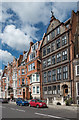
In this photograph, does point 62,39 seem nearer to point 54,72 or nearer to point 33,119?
point 54,72

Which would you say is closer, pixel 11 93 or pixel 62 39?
pixel 62 39

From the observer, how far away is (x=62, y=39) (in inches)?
1259

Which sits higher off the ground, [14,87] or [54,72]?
[54,72]

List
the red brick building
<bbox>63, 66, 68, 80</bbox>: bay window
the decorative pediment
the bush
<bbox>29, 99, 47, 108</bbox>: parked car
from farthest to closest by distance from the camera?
the decorative pediment, <bbox>63, 66, 68, 80</bbox>: bay window, the red brick building, the bush, <bbox>29, 99, 47, 108</bbox>: parked car

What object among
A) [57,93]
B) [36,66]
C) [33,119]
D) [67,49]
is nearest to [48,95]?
[57,93]

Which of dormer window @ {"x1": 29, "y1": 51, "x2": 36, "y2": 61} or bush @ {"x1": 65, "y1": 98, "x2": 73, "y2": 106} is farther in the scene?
dormer window @ {"x1": 29, "y1": 51, "x2": 36, "y2": 61}

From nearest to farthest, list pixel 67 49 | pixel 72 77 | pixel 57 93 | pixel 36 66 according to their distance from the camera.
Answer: pixel 72 77, pixel 67 49, pixel 57 93, pixel 36 66

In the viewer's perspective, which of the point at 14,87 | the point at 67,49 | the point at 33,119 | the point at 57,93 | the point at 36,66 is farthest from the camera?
the point at 14,87

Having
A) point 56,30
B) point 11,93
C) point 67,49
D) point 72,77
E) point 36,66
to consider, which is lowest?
point 11,93

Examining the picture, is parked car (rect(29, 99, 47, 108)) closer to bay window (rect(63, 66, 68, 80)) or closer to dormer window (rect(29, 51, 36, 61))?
bay window (rect(63, 66, 68, 80))

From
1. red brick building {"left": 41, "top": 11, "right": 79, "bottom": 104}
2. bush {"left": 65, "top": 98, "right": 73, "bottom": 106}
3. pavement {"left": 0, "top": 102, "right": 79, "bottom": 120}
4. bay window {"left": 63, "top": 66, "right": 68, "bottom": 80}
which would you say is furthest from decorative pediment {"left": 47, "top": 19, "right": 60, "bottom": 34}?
pavement {"left": 0, "top": 102, "right": 79, "bottom": 120}

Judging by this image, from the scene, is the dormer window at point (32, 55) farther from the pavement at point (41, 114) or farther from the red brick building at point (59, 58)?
Answer: the pavement at point (41, 114)

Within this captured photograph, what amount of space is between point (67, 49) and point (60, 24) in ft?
19.3

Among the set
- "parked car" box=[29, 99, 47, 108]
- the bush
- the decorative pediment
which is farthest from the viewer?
the decorative pediment
